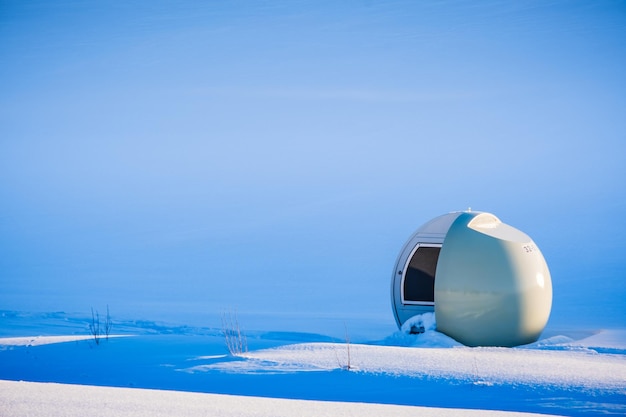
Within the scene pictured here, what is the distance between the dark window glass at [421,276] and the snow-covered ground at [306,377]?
1074 mm

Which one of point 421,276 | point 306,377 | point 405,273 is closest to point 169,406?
point 306,377

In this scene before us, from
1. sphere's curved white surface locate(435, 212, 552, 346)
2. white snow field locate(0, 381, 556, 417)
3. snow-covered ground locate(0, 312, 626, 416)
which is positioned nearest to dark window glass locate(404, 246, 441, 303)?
snow-covered ground locate(0, 312, 626, 416)

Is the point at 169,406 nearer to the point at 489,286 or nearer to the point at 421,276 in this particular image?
the point at 489,286

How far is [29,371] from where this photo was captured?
33.0 ft

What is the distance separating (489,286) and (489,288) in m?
0.03

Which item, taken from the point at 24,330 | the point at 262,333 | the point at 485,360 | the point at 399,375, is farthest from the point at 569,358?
Answer: the point at 24,330

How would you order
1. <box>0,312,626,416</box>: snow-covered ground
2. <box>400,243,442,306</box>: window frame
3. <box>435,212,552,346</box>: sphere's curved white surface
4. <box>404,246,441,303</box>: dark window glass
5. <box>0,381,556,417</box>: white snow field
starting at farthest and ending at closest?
<box>404,246,441,303</box>: dark window glass < <box>400,243,442,306</box>: window frame < <box>435,212,552,346</box>: sphere's curved white surface < <box>0,312,626,416</box>: snow-covered ground < <box>0,381,556,417</box>: white snow field

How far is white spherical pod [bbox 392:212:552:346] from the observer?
11.1m

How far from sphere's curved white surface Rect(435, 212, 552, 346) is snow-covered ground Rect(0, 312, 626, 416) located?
12.9 inches

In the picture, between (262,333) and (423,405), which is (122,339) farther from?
(423,405)

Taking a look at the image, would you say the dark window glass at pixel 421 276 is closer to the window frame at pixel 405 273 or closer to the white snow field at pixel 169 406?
the window frame at pixel 405 273

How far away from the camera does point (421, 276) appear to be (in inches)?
522

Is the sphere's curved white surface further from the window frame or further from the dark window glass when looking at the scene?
the dark window glass

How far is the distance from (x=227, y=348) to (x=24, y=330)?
18.2ft
